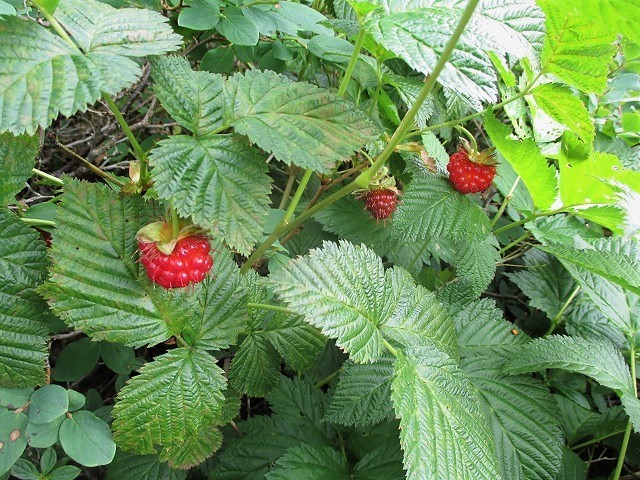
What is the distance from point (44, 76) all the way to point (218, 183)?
8.5 inches

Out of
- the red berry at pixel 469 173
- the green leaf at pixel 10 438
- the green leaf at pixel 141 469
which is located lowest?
the green leaf at pixel 141 469

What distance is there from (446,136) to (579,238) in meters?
0.39

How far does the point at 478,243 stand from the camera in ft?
3.61

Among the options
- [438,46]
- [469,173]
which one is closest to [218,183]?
[438,46]

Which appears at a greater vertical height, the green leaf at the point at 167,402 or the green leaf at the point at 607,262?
the green leaf at the point at 607,262

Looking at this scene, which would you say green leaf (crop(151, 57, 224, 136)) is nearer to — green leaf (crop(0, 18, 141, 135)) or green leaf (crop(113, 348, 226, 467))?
green leaf (crop(0, 18, 141, 135))

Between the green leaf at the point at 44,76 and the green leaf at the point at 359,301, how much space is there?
1.08ft

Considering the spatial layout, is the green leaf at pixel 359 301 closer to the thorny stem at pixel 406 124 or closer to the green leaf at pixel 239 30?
the thorny stem at pixel 406 124

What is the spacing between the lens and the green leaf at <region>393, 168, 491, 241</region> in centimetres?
101

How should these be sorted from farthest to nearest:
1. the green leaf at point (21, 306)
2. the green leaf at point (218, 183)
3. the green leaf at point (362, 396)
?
the green leaf at point (362, 396), the green leaf at point (21, 306), the green leaf at point (218, 183)

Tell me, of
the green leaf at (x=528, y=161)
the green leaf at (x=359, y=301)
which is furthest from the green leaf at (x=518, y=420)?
the green leaf at (x=528, y=161)

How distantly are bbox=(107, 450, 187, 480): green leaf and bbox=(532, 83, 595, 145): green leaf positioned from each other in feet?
3.01

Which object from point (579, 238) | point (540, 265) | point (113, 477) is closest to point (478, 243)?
point (579, 238)

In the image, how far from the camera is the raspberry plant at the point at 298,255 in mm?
628
